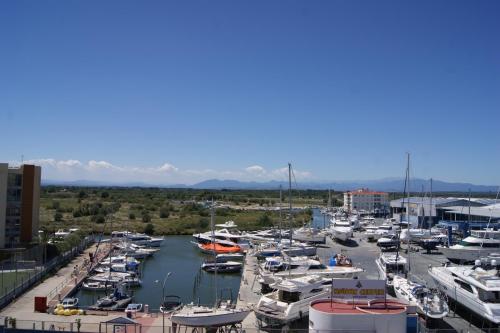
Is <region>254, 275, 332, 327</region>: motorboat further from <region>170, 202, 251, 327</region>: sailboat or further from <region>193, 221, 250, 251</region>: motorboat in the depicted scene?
<region>193, 221, 250, 251</region>: motorboat

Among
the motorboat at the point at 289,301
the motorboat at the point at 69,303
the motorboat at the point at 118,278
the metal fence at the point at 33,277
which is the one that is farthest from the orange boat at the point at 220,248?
the motorboat at the point at 289,301

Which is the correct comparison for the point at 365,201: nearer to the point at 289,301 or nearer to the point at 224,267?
the point at 224,267

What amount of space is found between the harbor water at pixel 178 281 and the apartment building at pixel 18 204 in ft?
36.4

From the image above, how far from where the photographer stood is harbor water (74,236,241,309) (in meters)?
32.5

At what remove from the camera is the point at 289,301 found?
81.6 feet

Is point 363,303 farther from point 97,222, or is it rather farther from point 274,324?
point 97,222

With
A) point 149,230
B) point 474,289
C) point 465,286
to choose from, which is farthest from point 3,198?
point 474,289

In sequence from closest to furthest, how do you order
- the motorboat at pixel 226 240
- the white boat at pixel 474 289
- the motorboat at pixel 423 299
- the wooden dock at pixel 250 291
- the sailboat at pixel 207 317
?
1. the sailboat at pixel 207 317
2. the white boat at pixel 474 289
3. the motorboat at pixel 423 299
4. the wooden dock at pixel 250 291
5. the motorboat at pixel 226 240

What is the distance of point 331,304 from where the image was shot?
18.5 metres

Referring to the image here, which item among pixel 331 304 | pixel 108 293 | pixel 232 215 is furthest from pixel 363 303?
pixel 232 215

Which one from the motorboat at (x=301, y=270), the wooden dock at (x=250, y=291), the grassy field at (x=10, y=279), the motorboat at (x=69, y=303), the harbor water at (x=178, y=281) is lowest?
the harbor water at (x=178, y=281)

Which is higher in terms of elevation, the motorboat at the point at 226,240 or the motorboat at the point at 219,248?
the motorboat at the point at 226,240

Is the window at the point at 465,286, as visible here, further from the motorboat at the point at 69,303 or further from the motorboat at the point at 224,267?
the motorboat at the point at 69,303

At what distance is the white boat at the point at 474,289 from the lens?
865 inches
